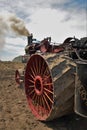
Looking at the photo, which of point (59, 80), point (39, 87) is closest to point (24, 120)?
point (39, 87)

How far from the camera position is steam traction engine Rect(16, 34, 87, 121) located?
5211mm

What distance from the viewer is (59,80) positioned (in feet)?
18.2

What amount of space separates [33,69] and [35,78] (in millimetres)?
381

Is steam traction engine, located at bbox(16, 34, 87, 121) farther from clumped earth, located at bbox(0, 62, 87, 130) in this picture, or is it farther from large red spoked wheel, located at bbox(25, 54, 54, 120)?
clumped earth, located at bbox(0, 62, 87, 130)

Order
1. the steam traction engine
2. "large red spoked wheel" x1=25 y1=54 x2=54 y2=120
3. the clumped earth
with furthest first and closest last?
the clumped earth < "large red spoked wheel" x1=25 y1=54 x2=54 y2=120 < the steam traction engine

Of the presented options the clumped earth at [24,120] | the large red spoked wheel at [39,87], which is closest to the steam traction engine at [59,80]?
the large red spoked wheel at [39,87]

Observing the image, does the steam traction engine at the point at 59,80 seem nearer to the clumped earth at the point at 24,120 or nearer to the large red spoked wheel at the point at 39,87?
the large red spoked wheel at the point at 39,87

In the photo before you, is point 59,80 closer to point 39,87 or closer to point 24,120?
point 39,87

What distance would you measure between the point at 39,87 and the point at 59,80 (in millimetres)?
1082

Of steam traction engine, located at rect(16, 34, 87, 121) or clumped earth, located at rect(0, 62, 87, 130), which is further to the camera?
clumped earth, located at rect(0, 62, 87, 130)

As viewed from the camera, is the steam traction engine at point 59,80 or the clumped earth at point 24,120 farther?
the clumped earth at point 24,120

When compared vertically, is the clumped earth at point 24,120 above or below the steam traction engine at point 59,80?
below

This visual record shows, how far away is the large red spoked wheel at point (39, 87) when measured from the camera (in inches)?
245

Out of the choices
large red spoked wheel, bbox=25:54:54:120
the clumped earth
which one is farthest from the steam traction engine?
the clumped earth
